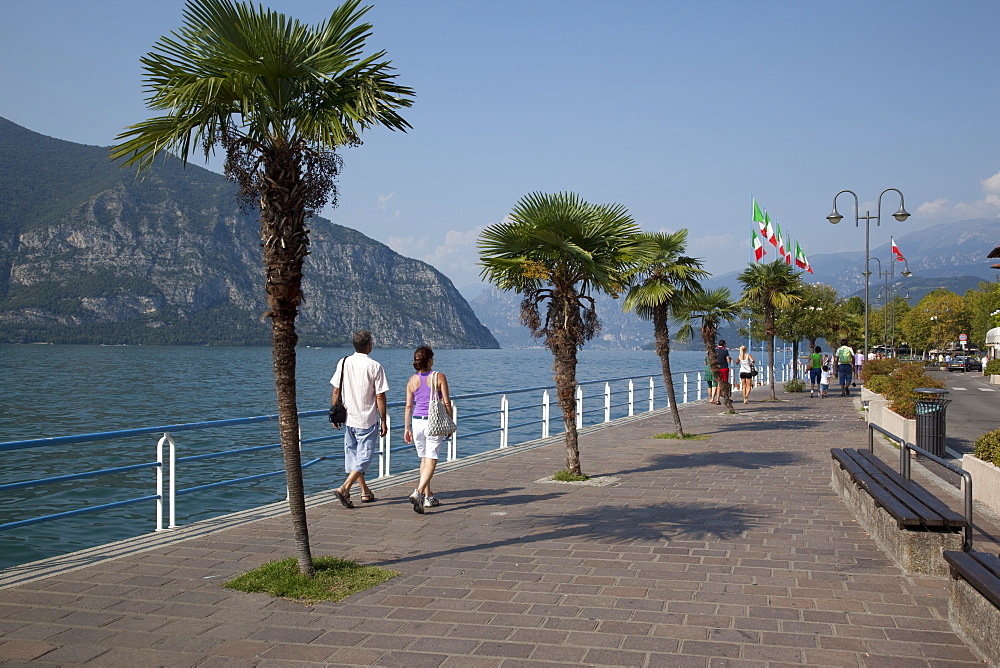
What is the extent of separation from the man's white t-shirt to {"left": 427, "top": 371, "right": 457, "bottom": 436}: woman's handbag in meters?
0.50

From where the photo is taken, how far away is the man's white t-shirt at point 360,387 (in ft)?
28.3

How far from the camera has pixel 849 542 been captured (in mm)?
7438

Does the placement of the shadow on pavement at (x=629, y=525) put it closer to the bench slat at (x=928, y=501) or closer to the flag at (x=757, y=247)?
the bench slat at (x=928, y=501)

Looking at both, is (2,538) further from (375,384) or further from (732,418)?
(732,418)

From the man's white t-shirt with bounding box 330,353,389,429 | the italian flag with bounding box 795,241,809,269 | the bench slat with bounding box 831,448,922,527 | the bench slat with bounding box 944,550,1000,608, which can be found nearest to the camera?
the bench slat with bounding box 944,550,1000,608

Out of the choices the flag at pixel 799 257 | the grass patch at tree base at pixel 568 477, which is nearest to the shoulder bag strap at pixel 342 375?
the grass patch at tree base at pixel 568 477

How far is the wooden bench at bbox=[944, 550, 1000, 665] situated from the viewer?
430 centimetres

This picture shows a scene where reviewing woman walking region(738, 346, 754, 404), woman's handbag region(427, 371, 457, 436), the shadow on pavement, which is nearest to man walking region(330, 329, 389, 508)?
woman's handbag region(427, 371, 457, 436)

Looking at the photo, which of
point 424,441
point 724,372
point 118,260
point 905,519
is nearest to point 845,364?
point 724,372

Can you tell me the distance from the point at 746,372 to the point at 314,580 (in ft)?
77.7

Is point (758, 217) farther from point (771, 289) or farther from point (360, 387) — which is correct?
point (360, 387)

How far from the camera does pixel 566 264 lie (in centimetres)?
1097

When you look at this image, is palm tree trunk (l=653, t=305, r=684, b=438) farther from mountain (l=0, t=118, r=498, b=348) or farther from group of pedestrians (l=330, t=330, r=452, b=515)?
mountain (l=0, t=118, r=498, b=348)

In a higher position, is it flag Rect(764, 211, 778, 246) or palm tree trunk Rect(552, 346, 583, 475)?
flag Rect(764, 211, 778, 246)
